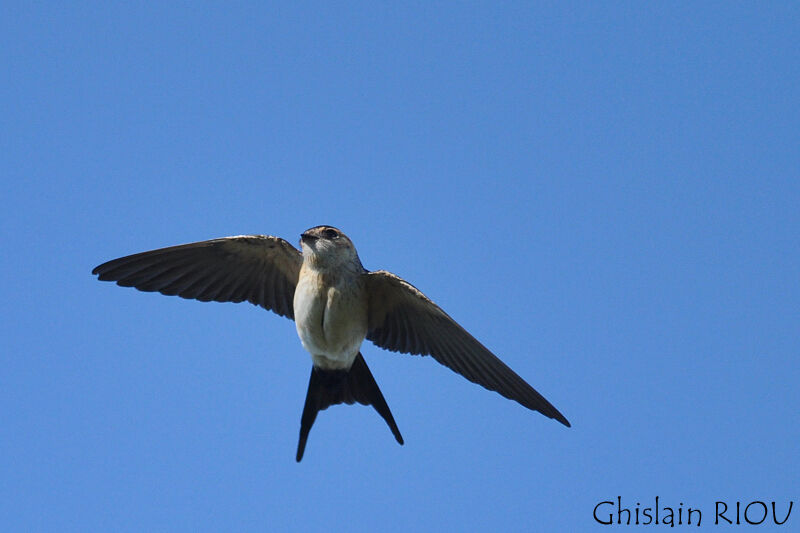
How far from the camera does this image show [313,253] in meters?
8.64

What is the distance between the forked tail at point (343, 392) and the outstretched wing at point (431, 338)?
0.45 m

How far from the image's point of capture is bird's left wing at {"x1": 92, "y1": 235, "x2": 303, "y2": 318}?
9180mm

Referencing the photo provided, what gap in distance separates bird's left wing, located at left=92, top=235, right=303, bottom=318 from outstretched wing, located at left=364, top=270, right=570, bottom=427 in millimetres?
832

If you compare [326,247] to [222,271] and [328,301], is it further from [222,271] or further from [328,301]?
[222,271]

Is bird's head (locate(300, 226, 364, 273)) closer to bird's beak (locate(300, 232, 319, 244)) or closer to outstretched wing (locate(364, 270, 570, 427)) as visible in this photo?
bird's beak (locate(300, 232, 319, 244))

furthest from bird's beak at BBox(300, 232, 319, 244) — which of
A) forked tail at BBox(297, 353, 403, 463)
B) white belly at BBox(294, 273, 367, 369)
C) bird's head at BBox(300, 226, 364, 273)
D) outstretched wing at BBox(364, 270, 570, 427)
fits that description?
forked tail at BBox(297, 353, 403, 463)

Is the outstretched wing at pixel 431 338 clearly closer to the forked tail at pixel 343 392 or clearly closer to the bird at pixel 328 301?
the bird at pixel 328 301

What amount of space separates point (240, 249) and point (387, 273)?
1423 millimetres

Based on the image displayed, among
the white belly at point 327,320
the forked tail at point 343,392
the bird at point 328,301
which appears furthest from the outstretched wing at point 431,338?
the forked tail at point 343,392

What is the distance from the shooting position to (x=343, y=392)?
354 inches

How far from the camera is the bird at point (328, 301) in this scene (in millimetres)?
8648

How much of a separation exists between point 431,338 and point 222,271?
6.57 feet

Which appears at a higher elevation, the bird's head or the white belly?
the bird's head

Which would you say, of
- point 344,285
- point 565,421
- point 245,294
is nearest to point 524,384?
point 565,421
